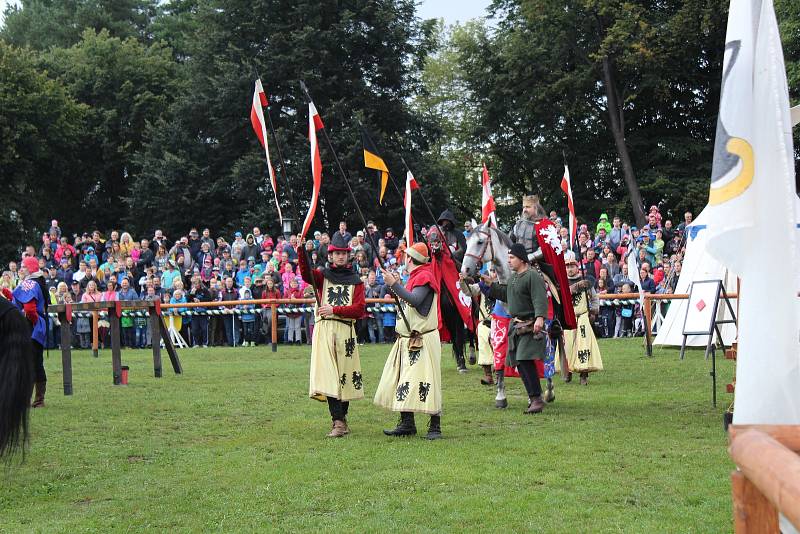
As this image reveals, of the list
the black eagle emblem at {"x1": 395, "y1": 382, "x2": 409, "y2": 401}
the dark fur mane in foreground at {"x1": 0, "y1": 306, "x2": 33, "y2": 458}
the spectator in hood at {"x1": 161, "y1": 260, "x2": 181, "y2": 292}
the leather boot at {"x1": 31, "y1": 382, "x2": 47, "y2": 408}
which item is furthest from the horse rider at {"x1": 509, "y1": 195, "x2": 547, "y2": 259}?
the spectator in hood at {"x1": 161, "y1": 260, "x2": 181, "y2": 292}

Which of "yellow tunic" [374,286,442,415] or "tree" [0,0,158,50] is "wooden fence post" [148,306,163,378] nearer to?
"yellow tunic" [374,286,442,415]

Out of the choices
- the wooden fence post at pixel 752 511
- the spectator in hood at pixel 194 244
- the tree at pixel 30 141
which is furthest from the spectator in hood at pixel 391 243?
the wooden fence post at pixel 752 511

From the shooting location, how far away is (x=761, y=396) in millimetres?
5160

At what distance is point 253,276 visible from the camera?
2764 cm

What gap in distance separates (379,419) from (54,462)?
378 centimetres

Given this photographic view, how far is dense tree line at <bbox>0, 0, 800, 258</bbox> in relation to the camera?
40781mm

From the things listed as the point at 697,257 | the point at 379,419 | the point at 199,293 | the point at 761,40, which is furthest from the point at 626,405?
the point at 199,293

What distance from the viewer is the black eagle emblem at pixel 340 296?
10637mm

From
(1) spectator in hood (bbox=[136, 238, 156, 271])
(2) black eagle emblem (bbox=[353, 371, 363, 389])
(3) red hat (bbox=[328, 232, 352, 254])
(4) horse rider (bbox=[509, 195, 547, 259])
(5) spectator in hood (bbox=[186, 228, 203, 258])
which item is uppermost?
(5) spectator in hood (bbox=[186, 228, 203, 258])

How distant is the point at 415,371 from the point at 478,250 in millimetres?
2936

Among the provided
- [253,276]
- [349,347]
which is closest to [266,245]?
[253,276]

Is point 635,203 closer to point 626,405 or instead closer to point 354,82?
point 354,82

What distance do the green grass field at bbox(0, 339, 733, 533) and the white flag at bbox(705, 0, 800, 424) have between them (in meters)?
1.73

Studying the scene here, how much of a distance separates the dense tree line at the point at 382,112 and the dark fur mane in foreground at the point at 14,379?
28.5m
